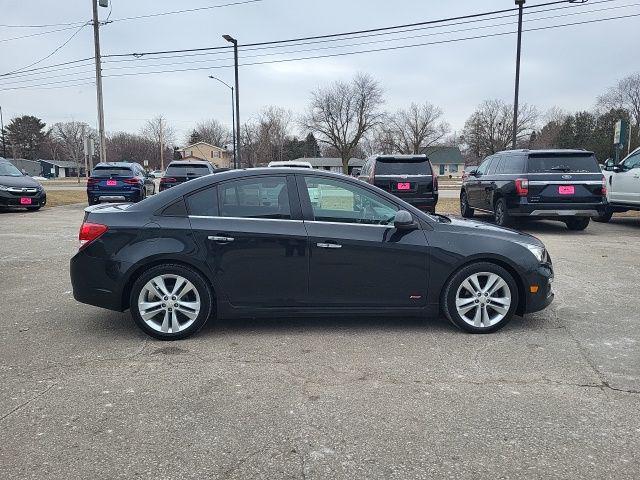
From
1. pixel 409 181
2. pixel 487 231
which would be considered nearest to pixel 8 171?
pixel 409 181

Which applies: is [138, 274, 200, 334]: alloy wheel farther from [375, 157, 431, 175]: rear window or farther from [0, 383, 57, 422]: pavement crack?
[375, 157, 431, 175]: rear window

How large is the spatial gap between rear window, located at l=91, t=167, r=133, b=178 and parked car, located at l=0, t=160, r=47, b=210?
1.80 metres

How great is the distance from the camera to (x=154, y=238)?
4.74m

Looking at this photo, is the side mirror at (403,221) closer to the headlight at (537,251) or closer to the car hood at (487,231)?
the car hood at (487,231)

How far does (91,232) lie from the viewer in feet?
15.8

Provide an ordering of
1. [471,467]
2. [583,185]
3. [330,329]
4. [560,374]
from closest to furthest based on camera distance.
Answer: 1. [471,467]
2. [560,374]
3. [330,329]
4. [583,185]

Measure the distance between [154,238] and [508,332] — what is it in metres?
3.40

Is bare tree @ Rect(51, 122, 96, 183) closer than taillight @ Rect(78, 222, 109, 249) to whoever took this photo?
No

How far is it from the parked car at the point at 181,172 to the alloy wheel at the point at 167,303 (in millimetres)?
12024

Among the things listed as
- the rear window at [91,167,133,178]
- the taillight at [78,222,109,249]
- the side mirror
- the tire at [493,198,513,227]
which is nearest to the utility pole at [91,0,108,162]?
the rear window at [91,167,133,178]

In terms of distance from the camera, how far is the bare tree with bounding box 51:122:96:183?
100312 mm

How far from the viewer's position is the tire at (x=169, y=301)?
4723 mm

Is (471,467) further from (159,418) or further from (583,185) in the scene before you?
(583,185)

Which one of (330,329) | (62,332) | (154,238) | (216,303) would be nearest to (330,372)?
(330,329)
